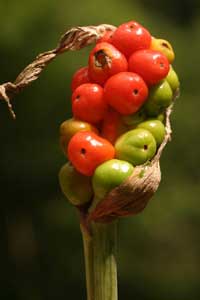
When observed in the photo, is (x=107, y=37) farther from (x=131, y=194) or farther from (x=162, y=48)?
(x=131, y=194)

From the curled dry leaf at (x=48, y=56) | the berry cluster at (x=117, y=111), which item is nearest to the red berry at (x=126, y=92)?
the berry cluster at (x=117, y=111)

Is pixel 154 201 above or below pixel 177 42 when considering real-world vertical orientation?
below

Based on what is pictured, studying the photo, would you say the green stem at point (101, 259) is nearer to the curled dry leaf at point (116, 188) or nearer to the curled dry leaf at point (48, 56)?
the curled dry leaf at point (116, 188)

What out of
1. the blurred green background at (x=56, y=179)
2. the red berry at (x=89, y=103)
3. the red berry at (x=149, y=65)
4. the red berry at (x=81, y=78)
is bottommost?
the blurred green background at (x=56, y=179)

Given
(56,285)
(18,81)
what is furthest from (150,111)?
(56,285)

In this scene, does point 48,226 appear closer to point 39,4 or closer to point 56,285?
point 56,285

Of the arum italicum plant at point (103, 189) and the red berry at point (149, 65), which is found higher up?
the red berry at point (149, 65)

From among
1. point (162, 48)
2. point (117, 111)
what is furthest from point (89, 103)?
point (162, 48)
